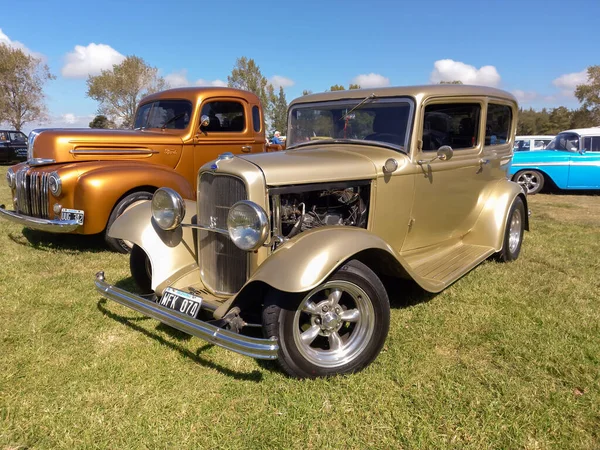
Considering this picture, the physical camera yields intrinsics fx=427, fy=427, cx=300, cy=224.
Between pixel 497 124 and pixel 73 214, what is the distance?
4844mm

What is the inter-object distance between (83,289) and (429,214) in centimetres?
329

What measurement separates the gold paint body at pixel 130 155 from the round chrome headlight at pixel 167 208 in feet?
6.46

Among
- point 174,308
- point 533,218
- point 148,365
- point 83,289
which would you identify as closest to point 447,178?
point 174,308

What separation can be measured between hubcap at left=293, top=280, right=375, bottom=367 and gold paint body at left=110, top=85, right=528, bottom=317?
0.98ft

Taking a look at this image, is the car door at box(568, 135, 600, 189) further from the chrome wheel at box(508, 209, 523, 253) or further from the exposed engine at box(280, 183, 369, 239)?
the exposed engine at box(280, 183, 369, 239)

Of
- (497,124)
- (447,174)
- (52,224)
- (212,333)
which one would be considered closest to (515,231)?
(497,124)

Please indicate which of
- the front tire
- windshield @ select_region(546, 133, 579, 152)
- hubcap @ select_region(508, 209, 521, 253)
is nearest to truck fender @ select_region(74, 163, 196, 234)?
hubcap @ select_region(508, 209, 521, 253)

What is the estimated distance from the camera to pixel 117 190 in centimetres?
498

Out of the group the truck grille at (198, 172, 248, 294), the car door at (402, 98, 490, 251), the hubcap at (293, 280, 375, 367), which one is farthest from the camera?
the car door at (402, 98, 490, 251)

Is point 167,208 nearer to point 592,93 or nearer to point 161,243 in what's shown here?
point 161,243

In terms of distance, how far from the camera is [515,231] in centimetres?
518

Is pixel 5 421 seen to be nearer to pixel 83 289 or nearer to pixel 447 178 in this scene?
pixel 83 289

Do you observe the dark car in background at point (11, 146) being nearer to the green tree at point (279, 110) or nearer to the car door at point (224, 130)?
the car door at point (224, 130)

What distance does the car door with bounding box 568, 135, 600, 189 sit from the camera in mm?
10375
